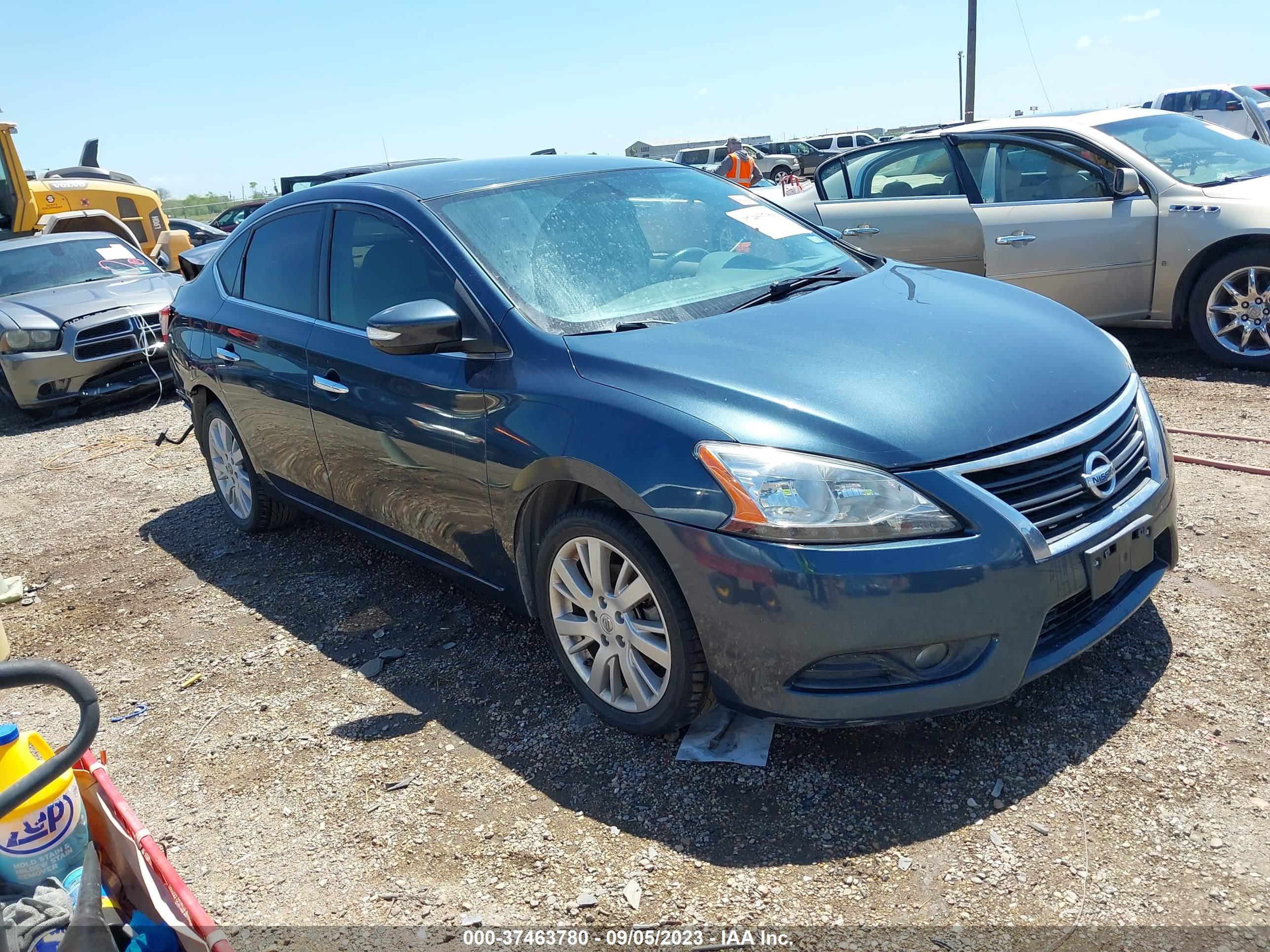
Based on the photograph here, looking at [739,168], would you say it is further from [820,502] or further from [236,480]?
[820,502]

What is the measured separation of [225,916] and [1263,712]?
2.93m

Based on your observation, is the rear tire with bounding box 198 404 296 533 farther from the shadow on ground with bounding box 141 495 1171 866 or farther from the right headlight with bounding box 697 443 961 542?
the right headlight with bounding box 697 443 961 542

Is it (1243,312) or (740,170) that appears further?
(740,170)

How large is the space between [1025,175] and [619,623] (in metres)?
5.28

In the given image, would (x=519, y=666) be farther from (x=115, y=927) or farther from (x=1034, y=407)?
(x=1034, y=407)

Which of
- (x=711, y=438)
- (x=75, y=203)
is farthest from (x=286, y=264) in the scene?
(x=75, y=203)

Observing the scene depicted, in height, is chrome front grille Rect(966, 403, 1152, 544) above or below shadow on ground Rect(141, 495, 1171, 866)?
above

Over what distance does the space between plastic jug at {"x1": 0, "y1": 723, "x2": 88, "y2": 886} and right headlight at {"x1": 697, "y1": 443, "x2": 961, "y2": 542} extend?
1669 millimetres

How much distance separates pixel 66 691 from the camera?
1.50 meters

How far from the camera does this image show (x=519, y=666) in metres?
3.65

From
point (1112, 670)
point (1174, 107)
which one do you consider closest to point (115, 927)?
point (1112, 670)

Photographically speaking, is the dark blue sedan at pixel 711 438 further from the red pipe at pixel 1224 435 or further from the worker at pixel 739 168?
the worker at pixel 739 168

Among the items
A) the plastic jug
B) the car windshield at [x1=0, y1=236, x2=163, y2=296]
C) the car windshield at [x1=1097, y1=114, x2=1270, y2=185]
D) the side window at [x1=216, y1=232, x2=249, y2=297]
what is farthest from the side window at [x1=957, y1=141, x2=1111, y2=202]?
the car windshield at [x1=0, y1=236, x2=163, y2=296]

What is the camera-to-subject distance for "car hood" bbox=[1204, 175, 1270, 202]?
6.15 metres
